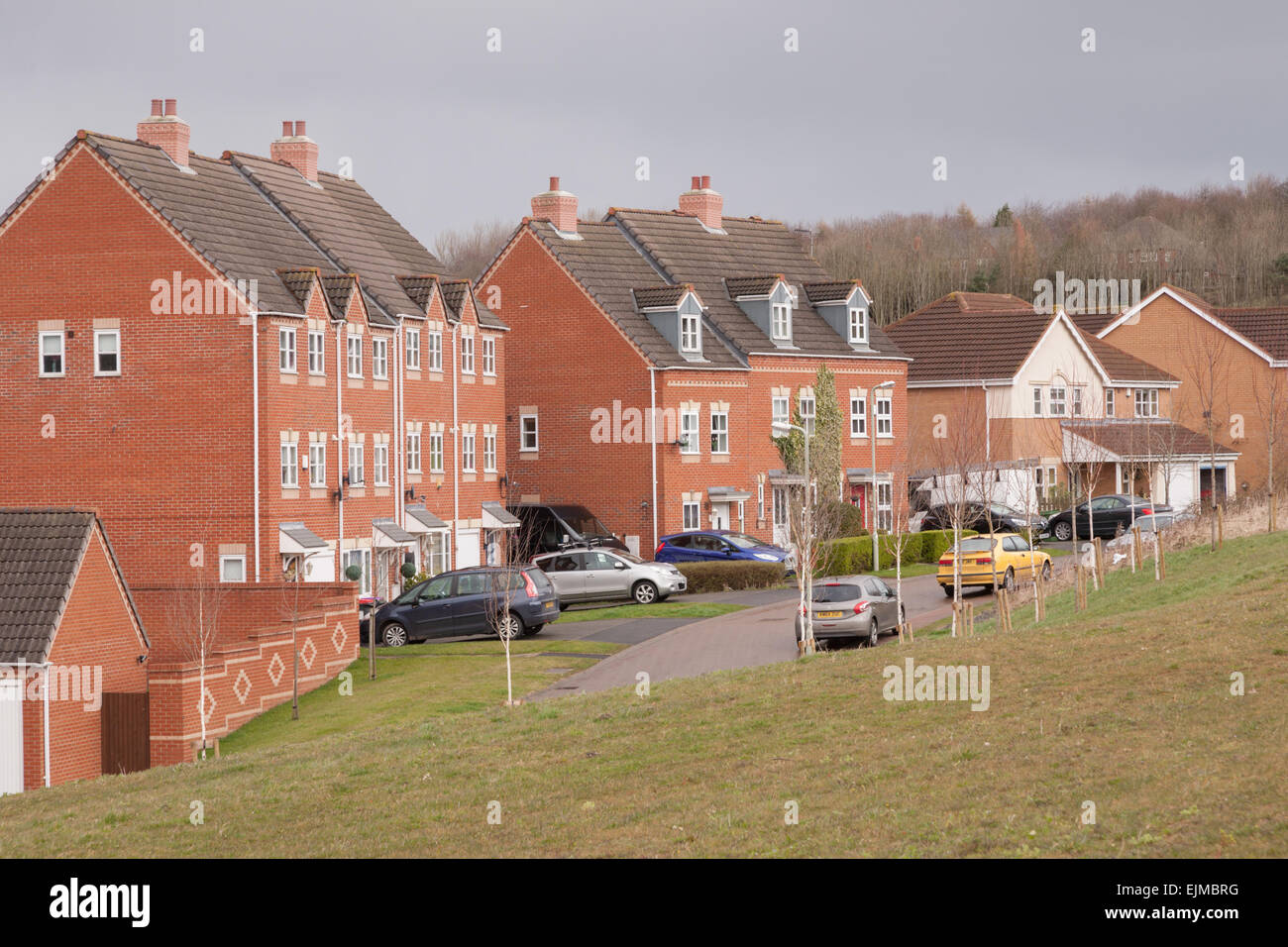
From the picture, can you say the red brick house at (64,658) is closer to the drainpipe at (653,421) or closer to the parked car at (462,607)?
the parked car at (462,607)

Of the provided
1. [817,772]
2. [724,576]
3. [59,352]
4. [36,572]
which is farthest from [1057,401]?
[817,772]

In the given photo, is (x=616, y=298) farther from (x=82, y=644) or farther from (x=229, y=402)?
(x=82, y=644)

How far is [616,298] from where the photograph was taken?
57594mm

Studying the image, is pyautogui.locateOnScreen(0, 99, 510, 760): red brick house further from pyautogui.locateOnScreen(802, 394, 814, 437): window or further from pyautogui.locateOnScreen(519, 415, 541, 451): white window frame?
pyautogui.locateOnScreen(802, 394, 814, 437): window

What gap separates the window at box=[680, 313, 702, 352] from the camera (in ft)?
188

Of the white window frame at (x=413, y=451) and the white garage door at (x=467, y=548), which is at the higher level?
the white window frame at (x=413, y=451)

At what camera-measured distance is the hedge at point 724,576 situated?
46.1 m

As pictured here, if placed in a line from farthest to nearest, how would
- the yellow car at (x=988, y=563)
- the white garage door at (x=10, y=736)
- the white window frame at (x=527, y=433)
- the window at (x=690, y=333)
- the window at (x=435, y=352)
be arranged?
the white window frame at (x=527, y=433) < the window at (x=690, y=333) < the window at (x=435, y=352) < the yellow car at (x=988, y=563) < the white garage door at (x=10, y=736)

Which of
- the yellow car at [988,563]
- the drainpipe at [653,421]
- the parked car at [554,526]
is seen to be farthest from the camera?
the drainpipe at [653,421]

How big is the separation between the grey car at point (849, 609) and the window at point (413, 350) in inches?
764

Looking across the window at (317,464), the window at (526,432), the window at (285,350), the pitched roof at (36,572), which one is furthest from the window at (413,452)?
the pitched roof at (36,572)

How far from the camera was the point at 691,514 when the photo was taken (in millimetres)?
56188

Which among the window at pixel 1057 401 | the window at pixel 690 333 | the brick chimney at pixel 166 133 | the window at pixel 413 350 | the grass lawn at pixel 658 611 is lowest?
Result: the grass lawn at pixel 658 611

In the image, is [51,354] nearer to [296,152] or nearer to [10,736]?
[296,152]
